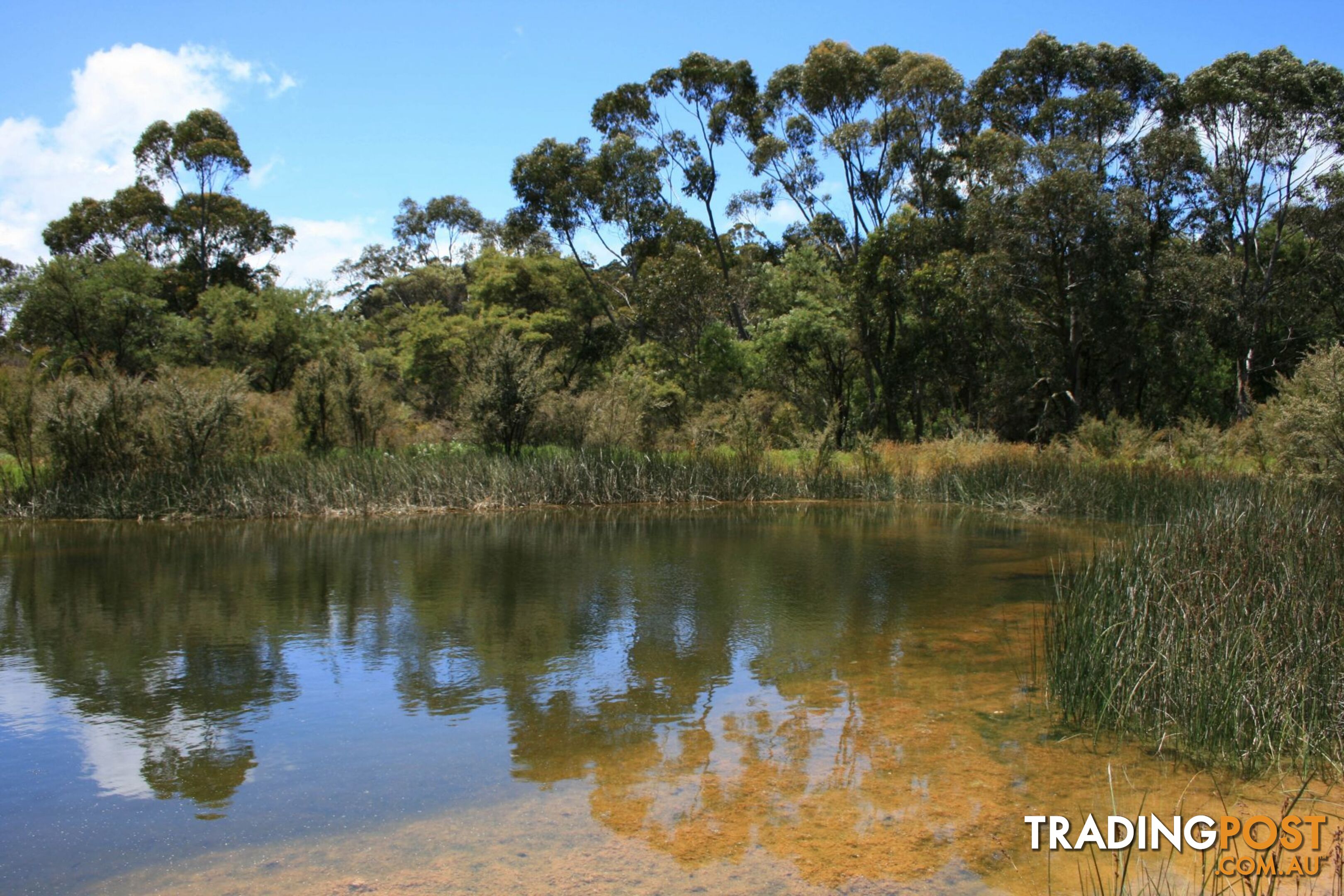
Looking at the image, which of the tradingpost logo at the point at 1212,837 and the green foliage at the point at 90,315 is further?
the green foliage at the point at 90,315

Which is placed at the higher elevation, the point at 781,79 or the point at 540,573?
the point at 781,79

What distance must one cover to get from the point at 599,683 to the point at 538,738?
1.33 m

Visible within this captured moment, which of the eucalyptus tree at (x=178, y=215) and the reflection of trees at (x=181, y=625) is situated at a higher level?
the eucalyptus tree at (x=178, y=215)

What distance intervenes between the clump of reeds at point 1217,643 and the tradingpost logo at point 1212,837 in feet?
2.40

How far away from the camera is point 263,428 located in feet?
71.4

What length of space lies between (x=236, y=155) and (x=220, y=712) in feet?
127

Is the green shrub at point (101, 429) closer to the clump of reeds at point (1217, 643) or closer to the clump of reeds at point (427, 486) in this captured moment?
the clump of reeds at point (427, 486)

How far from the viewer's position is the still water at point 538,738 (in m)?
4.42

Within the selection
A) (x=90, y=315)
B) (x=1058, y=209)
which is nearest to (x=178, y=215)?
(x=90, y=315)

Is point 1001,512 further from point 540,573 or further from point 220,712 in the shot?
point 220,712

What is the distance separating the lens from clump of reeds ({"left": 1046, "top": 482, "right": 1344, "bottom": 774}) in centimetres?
538

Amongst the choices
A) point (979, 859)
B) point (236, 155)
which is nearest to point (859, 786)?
point (979, 859)

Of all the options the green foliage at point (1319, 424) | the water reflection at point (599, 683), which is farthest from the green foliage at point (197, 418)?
the green foliage at point (1319, 424)

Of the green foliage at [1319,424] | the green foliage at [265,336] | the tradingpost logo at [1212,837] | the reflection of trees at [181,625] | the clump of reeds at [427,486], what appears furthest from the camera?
the green foliage at [265,336]
